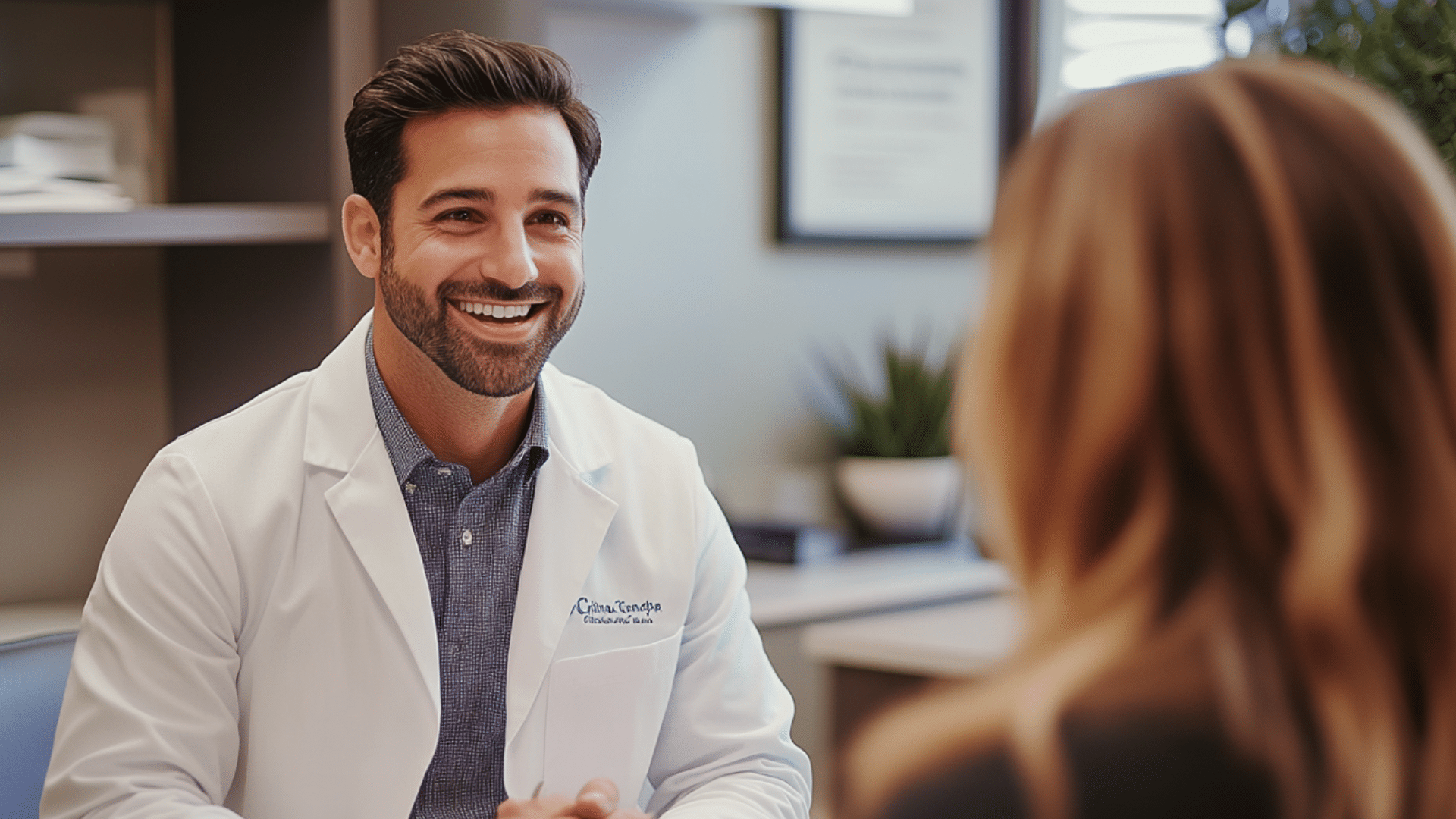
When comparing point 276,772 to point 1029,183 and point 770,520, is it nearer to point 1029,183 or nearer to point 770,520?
point 1029,183

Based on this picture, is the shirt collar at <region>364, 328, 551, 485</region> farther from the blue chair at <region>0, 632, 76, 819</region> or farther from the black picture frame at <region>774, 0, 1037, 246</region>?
the black picture frame at <region>774, 0, 1037, 246</region>

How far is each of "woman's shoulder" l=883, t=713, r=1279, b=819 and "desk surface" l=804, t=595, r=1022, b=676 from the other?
1.58 metres

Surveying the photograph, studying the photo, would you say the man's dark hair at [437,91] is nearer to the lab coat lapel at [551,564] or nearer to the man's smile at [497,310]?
the man's smile at [497,310]

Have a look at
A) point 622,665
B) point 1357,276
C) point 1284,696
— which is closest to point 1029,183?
point 1357,276

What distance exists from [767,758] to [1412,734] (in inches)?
36.8

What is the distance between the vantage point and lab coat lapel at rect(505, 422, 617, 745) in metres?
1.50

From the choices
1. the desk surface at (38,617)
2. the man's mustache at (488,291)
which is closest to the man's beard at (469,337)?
the man's mustache at (488,291)

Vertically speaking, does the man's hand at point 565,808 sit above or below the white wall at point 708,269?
below

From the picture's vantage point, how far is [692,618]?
1.64 metres

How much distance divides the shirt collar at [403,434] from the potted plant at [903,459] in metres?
1.56

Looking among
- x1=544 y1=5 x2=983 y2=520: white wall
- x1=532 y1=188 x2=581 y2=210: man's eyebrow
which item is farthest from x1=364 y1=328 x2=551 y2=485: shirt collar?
x1=544 y1=5 x2=983 y2=520: white wall

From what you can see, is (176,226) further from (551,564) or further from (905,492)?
(905,492)

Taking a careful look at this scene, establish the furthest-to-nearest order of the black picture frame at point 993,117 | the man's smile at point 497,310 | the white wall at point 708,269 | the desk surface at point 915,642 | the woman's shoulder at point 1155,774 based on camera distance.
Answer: the black picture frame at point 993,117
the white wall at point 708,269
the desk surface at point 915,642
the man's smile at point 497,310
the woman's shoulder at point 1155,774

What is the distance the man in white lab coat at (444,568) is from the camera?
1.40m
